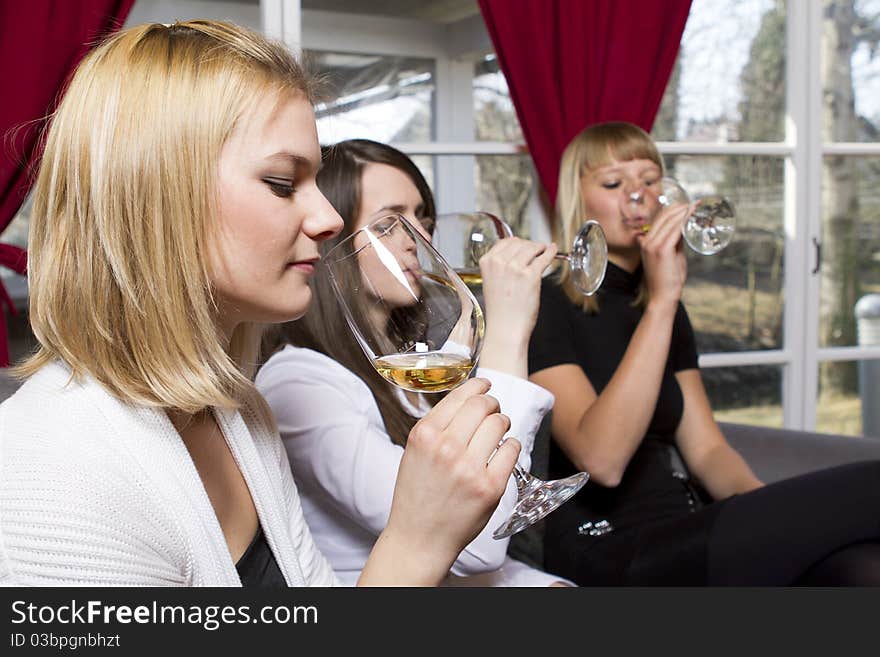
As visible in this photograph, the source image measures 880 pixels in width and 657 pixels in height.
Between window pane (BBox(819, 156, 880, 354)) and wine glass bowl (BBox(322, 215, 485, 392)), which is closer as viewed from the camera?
wine glass bowl (BBox(322, 215, 485, 392))

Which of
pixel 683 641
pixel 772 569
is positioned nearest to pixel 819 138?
pixel 772 569

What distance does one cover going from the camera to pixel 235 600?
3.19 feet

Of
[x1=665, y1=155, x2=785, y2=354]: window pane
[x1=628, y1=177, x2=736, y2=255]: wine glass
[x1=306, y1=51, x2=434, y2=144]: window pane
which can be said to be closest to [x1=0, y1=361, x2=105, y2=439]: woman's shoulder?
[x1=628, y1=177, x2=736, y2=255]: wine glass

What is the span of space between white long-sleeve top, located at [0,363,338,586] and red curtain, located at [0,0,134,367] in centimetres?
129

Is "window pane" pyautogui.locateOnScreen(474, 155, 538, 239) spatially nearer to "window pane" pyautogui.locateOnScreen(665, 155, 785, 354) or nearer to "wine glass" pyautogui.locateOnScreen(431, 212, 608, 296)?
"window pane" pyautogui.locateOnScreen(665, 155, 785, 354)

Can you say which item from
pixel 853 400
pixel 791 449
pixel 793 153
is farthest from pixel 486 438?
pixel 853 400

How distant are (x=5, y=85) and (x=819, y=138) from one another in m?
2.49

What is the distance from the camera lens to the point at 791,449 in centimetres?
222

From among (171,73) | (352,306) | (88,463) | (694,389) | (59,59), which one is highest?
(59,59)

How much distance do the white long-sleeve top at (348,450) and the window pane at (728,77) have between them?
78.6 inches

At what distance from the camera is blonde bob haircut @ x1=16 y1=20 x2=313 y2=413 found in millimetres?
948

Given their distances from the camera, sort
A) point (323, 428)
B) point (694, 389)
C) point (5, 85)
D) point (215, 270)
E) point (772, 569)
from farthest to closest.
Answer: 1. point (694, 389)
2. point (5, 85)
3. point (772, 569)
4. point (323, 428)
5. point (215, 270)

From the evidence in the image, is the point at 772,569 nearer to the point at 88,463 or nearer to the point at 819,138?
the point at 88,463

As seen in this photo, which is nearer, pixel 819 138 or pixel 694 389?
pixel 694 389
